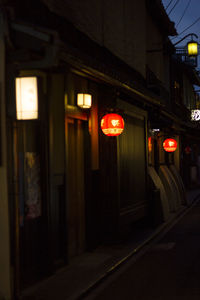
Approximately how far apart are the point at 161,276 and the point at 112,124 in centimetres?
456

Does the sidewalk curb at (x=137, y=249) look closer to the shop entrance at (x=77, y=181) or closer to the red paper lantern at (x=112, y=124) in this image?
the shop entrance at (x=77, y=181)

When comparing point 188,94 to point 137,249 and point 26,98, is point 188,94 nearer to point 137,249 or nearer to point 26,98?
point 137,249

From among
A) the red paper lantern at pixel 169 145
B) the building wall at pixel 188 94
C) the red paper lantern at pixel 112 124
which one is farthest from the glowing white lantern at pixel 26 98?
the building wall at pixel 188 94

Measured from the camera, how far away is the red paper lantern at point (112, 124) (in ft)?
42.9

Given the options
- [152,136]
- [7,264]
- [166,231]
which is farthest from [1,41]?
[152,136]

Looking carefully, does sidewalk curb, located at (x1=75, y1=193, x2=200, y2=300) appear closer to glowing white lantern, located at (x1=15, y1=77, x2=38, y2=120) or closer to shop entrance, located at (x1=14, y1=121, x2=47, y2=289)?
shop entrance, located at (x1=14, y1=121, x2=47, y2=289)

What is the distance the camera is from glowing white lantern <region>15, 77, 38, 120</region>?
27.5ft

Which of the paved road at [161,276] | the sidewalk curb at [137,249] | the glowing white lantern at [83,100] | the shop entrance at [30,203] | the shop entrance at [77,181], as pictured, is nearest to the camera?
the paved road at [161,276]

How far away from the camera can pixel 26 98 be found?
8445mm

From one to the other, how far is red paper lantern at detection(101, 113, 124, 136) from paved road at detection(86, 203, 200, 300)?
3.44 metres

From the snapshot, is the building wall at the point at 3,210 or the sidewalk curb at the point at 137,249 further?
the sidewalk curb at the point at 137,249

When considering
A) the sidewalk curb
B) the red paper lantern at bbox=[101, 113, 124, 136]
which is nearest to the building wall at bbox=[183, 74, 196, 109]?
the sidewalk curb

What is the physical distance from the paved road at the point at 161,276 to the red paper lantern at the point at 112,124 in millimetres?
3438

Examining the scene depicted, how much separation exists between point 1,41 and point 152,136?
1401 cm
